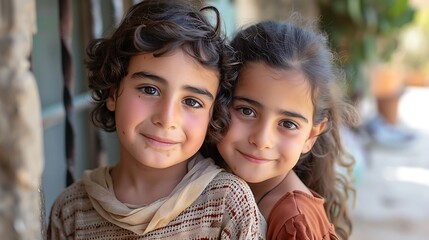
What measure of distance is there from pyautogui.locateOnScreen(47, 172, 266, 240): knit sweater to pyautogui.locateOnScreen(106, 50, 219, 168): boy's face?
0.37 feet

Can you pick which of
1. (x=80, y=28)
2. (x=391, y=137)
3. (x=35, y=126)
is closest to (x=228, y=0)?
(x=80, y=28)

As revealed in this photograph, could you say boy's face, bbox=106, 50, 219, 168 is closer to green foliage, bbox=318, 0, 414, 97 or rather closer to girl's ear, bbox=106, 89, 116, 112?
girl's ear, bbox=106, 89, 116, 112

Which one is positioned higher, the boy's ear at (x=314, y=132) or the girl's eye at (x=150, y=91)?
the girl's eye at (x=150, y=91)

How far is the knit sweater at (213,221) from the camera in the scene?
4.55 feet

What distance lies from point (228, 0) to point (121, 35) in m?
1.82

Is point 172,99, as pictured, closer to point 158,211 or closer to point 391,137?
point 158,211

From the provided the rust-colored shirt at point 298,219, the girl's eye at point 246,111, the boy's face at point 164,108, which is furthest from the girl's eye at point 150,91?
the rust-colored shirt at point 298,219

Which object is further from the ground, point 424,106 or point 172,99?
point 172,99

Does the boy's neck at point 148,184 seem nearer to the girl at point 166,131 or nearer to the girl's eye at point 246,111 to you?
the girl at point 166,131

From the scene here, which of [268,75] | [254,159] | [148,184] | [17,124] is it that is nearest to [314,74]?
[268,75]

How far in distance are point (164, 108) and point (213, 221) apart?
284 mm

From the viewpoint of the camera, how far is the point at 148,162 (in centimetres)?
139

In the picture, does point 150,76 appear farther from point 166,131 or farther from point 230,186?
point 230,186

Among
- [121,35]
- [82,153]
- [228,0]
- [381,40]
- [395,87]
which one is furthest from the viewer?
[395,87]
